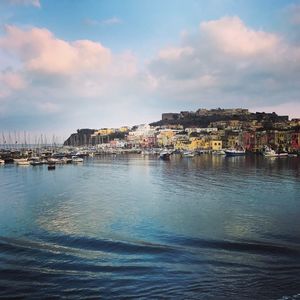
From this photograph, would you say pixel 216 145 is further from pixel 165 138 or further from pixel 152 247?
pixel 152 247

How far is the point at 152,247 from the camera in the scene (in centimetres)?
1509

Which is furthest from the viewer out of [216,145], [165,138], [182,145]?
[165,138]

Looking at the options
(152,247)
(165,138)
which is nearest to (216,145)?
(165,138)

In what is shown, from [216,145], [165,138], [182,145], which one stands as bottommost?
[216,145]

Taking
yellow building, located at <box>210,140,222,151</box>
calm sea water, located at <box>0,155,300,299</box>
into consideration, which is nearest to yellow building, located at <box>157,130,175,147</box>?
yellow building, located at <box>210,140,222,151</box>

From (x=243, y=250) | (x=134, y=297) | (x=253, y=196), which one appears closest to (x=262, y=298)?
(x=134, y=297)

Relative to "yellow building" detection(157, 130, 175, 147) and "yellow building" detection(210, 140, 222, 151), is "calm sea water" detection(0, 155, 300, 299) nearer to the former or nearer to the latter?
"yellow building" detection(210, 140, 222, 151)

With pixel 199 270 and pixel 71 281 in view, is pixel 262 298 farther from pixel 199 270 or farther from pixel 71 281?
pixel 71 281

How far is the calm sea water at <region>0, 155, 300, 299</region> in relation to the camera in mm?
10961

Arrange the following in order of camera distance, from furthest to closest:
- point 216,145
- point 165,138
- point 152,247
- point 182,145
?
point 165,138 < point 182,145 < point 216,145 < point 152,247

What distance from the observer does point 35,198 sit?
29.8 metres

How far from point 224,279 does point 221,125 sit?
593 feet

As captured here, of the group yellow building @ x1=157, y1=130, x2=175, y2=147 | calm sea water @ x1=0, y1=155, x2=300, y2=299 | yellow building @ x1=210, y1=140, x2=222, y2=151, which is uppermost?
yellow building @ x1=157, y1=130, x2=175, y2=147

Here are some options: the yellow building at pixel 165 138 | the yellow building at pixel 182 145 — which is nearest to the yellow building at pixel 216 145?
the yellow building at pixel 182 145
